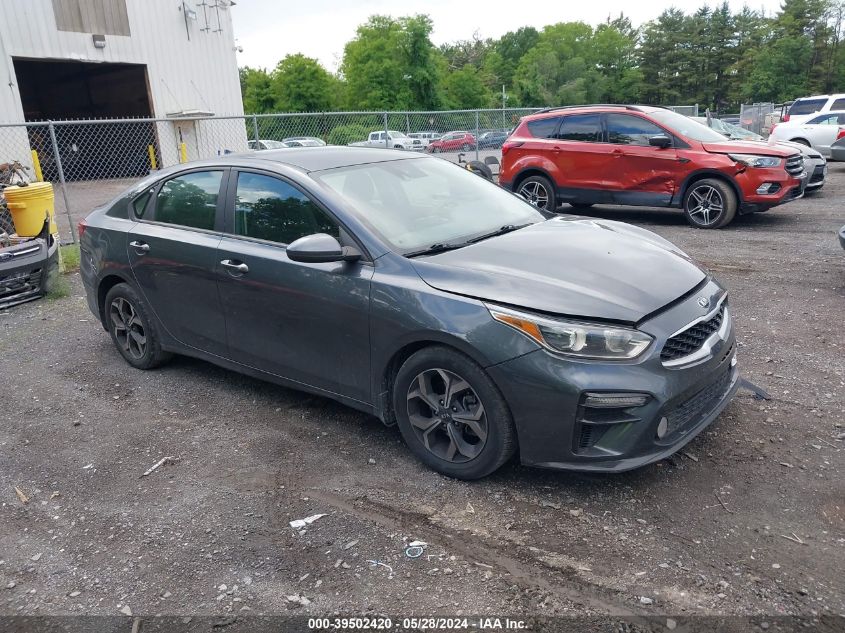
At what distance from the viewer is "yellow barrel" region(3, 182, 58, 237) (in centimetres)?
941

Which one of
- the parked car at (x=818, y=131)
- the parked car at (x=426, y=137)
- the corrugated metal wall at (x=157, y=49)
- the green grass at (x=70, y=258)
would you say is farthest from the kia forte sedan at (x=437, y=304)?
the corrugated metal wall at (x=157, y=49)

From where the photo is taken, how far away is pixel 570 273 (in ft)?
11.2

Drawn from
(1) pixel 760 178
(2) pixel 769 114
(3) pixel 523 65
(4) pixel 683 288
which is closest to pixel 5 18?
(1) pixel 760 178

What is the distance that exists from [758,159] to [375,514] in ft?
28.1

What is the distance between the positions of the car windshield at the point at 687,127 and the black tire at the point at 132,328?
8056 millimetres

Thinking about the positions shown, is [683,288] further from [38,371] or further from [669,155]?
[669,155]

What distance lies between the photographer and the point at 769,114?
29453mm

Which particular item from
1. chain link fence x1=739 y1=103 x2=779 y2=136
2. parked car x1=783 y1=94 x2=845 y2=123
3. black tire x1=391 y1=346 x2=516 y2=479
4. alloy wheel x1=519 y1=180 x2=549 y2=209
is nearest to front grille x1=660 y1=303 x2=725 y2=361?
black tire x1=391 y1=346 x2=516 y2=479

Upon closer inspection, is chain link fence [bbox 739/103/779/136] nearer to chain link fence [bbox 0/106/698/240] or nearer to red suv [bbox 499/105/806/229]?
chain link fence [bbox 0/106/698/240]

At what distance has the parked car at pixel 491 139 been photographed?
1790 cm

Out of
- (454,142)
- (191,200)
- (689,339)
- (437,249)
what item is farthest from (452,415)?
(454,142)

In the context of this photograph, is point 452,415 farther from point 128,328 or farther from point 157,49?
point 157,49

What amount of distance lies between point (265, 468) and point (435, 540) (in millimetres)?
1224

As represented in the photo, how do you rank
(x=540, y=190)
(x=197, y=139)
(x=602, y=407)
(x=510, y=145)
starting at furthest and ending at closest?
(x=197, y=139) < (x=510, y=145) < (x=540, y=190) < (x=602, y=407)
